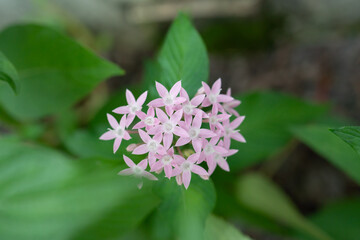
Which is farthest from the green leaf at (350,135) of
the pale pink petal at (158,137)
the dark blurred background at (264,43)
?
the dark blurred background at (264,43)

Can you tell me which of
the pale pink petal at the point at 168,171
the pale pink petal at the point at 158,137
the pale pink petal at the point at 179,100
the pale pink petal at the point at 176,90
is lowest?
the pale pink petal at the point at 168,171

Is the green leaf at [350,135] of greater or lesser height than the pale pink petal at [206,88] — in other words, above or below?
below

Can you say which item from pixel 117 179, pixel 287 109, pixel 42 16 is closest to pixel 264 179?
pixel 287 109

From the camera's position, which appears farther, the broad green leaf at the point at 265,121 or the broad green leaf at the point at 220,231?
the broad green leaf at the point at 265,121

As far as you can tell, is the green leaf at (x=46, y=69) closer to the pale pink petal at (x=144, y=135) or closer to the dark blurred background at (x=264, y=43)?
the pale pink petal at (x=144, y=135)

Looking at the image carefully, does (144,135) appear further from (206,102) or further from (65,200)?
(65,200)

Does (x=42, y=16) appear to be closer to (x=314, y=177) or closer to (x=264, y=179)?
(x=264, y=179)
